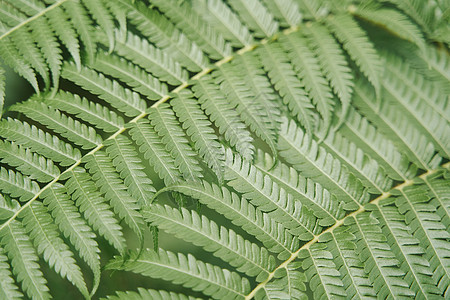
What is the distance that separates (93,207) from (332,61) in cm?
103

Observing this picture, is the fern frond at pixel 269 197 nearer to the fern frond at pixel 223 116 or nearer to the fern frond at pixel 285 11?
the fern frond at pixel 223 116

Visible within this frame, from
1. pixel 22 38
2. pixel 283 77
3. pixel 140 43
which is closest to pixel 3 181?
pixel 22 38

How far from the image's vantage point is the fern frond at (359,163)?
1.44 meters

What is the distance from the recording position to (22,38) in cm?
138

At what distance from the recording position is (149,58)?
4.84ft

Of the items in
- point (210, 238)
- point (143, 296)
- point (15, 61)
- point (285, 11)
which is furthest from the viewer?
point (285, 11)

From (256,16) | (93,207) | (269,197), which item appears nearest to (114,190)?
(93,207)

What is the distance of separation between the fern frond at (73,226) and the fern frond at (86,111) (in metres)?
0.27

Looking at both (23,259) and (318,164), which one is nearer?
(23,259)

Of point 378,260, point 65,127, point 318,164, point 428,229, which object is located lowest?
point 378,260

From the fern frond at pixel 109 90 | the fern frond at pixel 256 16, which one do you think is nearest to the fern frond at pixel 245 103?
the fern frond at pixel 256 16

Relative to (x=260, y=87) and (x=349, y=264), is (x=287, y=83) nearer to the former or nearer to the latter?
(x=260, y=87)

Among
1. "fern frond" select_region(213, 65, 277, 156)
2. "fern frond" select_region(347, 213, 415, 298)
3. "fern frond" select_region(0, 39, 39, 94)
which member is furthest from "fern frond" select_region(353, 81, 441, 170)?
"fern frond" select_region(0, 39, 39, 94)

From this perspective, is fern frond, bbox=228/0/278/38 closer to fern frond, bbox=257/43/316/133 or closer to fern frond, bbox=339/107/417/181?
fern frond, bbox=257/43/316/133
